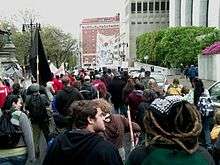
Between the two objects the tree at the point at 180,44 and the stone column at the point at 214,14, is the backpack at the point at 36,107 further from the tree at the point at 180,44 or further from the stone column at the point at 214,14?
the stone column at the point at 214,14

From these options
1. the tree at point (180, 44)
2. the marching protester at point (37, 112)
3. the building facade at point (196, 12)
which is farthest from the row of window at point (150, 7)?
the marching protester at point (37, 112)

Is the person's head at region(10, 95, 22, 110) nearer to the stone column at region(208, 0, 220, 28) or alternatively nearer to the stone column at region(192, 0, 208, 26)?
the stone column at region(208, 0, 220, 28)

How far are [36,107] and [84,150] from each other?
7.92 meters

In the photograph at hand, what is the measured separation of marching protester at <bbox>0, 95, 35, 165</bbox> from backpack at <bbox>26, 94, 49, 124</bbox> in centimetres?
424

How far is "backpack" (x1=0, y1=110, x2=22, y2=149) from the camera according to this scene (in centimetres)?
708

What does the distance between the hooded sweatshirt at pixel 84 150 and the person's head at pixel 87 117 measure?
0.34 feet

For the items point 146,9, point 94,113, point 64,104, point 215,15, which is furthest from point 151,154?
point 146,9

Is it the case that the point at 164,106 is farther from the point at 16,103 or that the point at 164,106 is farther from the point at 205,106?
the point at 205,106

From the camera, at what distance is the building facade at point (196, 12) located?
7862 cm

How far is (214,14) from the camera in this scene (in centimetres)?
7881

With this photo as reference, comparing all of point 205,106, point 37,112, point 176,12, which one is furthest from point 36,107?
point 176,12

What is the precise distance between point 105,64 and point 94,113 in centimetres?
5502

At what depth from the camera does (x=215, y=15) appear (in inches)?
3081

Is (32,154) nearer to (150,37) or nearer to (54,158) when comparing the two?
(54,158)
